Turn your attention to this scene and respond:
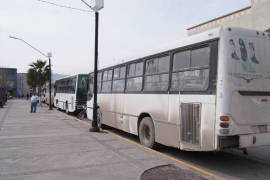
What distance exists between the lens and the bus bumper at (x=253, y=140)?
5.43 meters

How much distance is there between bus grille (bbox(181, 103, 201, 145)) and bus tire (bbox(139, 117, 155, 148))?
1.54 meters

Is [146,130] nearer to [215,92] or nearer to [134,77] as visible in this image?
[134,77]

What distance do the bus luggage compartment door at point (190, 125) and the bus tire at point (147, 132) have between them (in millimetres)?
1508

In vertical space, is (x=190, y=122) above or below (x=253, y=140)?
above

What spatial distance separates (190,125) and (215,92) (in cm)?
103

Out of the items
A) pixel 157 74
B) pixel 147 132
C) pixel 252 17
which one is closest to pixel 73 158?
pixel 147 132

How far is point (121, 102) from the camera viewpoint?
9703 millimetres

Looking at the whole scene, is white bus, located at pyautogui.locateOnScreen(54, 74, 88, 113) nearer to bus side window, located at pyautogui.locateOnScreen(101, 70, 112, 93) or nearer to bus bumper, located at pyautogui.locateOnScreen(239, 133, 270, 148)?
bus side window, located at pyautogui.locateOnScreen(101, 70, 112, 93)

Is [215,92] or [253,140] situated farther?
[253,140]

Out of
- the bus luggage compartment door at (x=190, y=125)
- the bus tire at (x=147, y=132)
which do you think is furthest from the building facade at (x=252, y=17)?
the bus luggage compartment door at (x=190, y=125)

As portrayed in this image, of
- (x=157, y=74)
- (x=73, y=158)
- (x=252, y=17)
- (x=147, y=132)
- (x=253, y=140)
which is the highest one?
(x=252, y=17)

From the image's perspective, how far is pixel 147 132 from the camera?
26.3 ft

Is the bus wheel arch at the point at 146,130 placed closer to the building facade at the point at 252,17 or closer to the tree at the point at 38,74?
the building facade at the point at 252,17

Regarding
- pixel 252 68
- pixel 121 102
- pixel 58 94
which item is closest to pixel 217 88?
pixel 252 68
